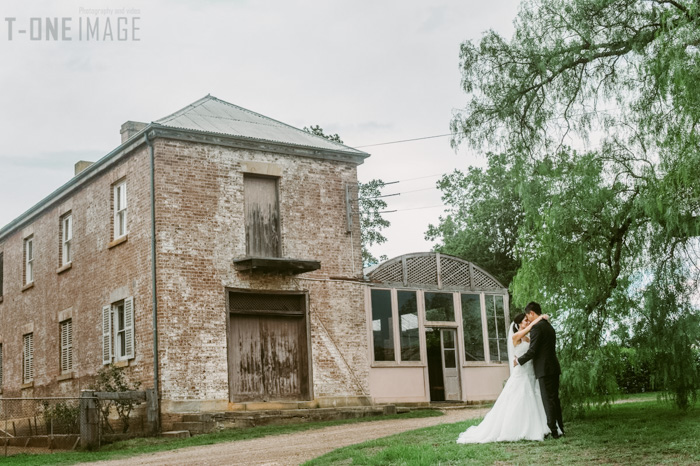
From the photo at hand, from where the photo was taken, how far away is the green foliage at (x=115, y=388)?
1783 centimetres

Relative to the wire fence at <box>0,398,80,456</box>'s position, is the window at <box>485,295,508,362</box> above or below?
above

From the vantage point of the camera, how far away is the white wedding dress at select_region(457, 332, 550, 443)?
10.5m

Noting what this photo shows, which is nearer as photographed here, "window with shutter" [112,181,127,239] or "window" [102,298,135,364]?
"window" [102,298,135,364]

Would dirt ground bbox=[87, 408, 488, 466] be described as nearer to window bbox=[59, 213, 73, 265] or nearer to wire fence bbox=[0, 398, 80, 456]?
wire fence bbox=[0, 398, 80, 456]

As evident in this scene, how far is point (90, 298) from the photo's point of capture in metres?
21.7

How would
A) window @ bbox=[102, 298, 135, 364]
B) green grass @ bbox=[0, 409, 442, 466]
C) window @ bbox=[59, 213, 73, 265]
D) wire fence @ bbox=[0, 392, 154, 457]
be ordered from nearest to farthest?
green grass @ bbox=[0, 409, 442, 466], wire fence @ bbox=[0, 392, 154, 457], window @ bbox=[102, 298, 135, 364], window @ bbox=[59, 213, 73, 265]

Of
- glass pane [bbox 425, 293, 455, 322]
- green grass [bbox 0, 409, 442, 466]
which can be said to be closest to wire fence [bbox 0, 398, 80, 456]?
green grass [bbox 0, 409, 442, 466]

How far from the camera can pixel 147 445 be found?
1573cm

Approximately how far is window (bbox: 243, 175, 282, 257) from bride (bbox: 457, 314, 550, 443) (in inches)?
399

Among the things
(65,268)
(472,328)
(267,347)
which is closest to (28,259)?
(65,268)

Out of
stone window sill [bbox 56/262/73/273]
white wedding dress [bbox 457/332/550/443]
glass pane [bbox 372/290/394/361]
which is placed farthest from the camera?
stone window sill [bbox 56/262/73/273]

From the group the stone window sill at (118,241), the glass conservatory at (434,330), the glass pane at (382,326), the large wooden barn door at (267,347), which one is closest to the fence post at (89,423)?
the large wooden barn door at (267,347)

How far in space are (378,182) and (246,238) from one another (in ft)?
55.1

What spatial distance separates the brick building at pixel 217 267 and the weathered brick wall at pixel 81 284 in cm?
6
